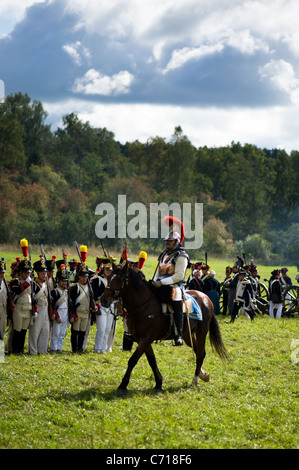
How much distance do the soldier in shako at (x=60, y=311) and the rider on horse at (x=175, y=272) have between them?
3.51 metres

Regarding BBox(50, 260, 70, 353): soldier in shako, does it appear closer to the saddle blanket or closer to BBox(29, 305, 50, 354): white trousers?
BBox(29, 305, 50, 354): white trousers

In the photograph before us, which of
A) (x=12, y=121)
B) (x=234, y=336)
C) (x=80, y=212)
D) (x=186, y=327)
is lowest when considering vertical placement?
(x=234, y=336)

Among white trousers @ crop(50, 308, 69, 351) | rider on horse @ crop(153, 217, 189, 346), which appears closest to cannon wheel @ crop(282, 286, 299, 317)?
white trousers @ crop(50, 308, 69, 351)

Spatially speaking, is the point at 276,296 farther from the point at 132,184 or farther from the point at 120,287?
the point at 132,184

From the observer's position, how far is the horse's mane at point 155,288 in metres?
9.62

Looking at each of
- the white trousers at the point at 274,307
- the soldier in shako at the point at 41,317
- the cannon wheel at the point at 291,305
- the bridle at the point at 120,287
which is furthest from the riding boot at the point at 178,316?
the cannon wheel at the point at 291,305

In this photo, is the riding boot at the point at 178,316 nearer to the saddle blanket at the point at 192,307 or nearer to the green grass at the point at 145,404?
the saddle blanket at the point at 192,307

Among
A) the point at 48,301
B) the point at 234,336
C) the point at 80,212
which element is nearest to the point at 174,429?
the point at 48,301

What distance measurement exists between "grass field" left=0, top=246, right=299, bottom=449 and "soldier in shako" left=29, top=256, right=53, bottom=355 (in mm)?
466

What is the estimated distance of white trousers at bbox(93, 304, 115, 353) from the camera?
42.1 feet

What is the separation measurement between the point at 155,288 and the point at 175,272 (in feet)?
1.75

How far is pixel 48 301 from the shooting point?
12375mm
